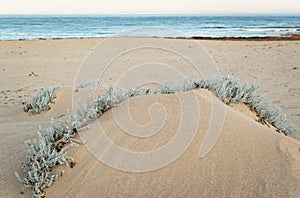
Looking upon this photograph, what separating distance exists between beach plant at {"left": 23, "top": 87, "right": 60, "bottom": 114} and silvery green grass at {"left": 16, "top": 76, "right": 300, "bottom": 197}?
166 centimetres

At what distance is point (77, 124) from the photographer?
3.21 meters

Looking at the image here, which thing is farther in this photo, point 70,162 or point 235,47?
point 235,47

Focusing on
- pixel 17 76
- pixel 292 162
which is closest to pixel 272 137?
pixel 292 162

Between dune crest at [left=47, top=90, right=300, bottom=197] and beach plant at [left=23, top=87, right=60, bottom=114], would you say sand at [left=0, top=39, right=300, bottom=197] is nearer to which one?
dune crest at [left=47, top=90, right=300, bottom=197]

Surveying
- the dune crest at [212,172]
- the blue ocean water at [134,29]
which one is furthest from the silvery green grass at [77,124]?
the blue ocean water at [134,29]

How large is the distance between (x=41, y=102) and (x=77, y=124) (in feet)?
7.73

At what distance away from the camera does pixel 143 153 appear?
2.90 metres

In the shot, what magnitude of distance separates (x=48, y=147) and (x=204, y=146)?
1.32m

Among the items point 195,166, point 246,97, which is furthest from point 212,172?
point 246,97

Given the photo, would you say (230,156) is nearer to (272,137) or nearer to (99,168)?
(272,137)

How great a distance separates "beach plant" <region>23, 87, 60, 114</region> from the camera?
533 centimetres

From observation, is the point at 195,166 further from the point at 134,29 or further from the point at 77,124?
the point at 134,29

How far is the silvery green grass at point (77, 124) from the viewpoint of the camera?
2795 mm

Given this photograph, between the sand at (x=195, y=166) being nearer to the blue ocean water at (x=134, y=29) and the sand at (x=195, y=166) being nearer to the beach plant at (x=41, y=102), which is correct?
the beach plant at (x=41, y=102)
